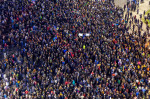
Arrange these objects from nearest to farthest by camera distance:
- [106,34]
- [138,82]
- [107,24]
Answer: [138,82], [106,34], [107,24]

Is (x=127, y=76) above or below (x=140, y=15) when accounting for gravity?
below

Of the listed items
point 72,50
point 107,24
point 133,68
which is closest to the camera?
point 133,68

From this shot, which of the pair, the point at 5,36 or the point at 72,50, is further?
the point at 5,36

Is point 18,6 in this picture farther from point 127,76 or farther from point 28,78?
point 127,76

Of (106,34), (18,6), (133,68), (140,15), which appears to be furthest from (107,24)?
(18,6)

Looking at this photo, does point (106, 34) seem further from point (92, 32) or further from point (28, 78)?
point (28, 78)

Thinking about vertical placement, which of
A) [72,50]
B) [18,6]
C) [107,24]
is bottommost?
[72,50]
